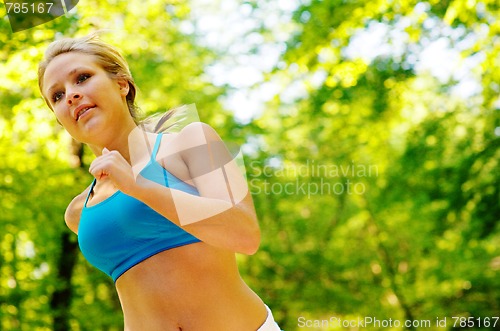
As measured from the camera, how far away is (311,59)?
6.33 meters

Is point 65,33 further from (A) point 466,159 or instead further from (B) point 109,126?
(B) point 109,126

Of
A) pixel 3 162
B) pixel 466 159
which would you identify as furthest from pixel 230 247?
pixel 3 162

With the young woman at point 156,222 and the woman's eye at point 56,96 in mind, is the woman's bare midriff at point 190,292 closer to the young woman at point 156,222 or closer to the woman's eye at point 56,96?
the young woman at point 156,222

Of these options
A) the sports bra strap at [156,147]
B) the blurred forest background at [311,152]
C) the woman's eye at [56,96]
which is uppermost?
the woman's eye at [56,96]

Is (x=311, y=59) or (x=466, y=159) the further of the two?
(x=466, y=159)

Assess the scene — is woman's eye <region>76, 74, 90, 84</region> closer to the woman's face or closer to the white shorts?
the woman's face

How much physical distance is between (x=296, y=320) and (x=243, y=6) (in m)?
5.51

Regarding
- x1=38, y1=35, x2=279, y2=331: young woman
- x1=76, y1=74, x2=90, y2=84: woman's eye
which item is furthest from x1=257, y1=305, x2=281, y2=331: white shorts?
x1=76, y1=74, x2=90, y2=84: woman's eye

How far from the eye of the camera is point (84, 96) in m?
1.49

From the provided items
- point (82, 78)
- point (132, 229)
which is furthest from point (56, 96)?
point (132, 229)

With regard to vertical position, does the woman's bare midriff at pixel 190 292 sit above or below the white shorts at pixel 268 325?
above

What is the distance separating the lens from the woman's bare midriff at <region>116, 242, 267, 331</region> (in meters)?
1.45

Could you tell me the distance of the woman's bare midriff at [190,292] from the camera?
1.45m

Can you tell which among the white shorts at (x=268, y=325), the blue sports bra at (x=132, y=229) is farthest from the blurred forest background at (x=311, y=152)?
the blue sports bra at (x=132, y=229)
